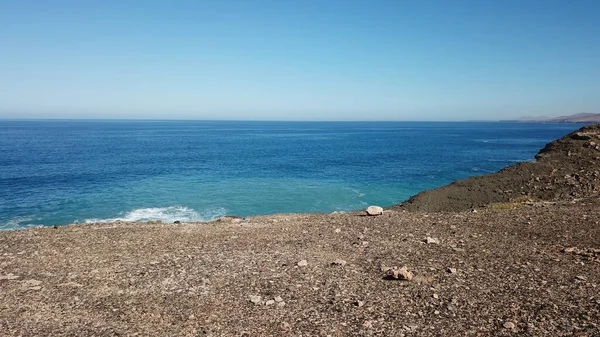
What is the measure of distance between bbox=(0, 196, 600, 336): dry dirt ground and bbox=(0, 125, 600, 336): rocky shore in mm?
46

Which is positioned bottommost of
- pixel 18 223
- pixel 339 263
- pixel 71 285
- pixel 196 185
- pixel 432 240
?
pixel 18 223

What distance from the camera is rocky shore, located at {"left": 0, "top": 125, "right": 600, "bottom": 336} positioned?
828 cm

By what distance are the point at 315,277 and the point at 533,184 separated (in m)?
23.8

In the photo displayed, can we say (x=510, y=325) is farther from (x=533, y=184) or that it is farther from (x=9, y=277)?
(x=533, y=184)

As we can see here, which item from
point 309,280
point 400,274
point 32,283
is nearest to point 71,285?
point 32,283

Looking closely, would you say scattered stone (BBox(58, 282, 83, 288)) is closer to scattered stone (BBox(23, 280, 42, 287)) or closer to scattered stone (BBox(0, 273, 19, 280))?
scattered stone (BBox(23, 280, 42, 287))

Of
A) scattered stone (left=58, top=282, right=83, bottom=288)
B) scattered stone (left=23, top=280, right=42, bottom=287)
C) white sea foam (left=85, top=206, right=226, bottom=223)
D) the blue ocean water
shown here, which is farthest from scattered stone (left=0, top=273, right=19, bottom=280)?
the blue ocean water

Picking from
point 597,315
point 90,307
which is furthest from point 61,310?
point 597,315

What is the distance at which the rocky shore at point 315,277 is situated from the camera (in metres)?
8.28

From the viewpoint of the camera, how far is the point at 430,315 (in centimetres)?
852

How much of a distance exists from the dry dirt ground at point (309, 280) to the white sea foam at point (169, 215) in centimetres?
1112

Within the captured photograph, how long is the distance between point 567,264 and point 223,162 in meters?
54.7

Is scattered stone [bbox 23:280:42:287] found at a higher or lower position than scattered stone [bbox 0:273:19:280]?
higher

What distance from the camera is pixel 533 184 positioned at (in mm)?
27219
